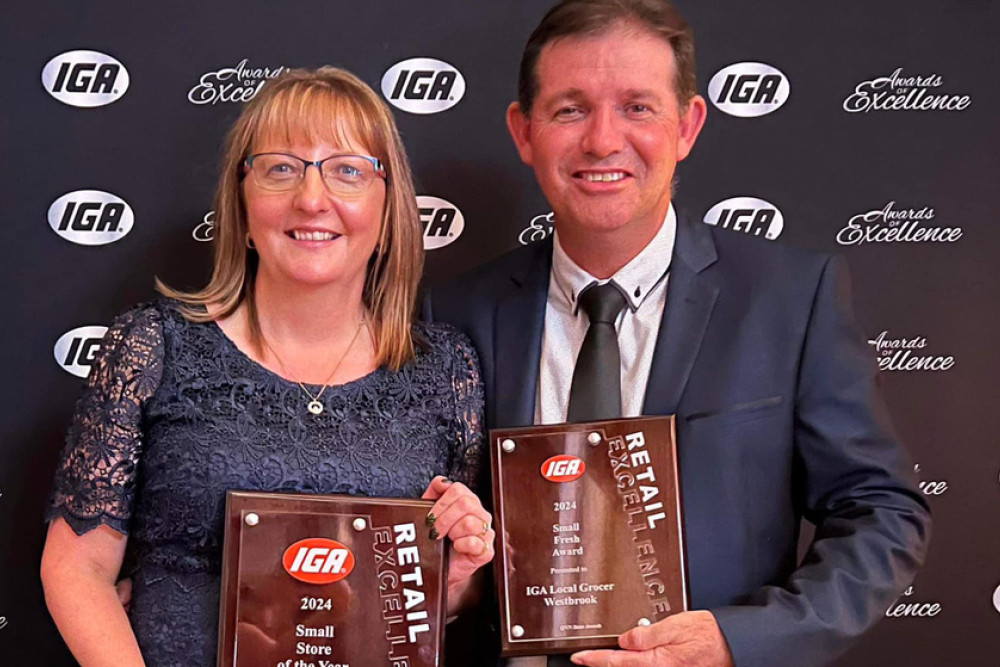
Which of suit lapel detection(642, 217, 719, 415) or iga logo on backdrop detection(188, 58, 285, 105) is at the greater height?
iga logo on backdrop detection(188, 58, 285, 105)

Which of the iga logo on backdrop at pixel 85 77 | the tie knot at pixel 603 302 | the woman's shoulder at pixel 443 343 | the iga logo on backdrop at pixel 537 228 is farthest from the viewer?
the iga logo on backdrop at pixel 537 228

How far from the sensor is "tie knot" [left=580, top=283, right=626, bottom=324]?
2.28 meters

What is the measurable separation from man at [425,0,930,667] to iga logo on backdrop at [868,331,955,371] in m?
0.65

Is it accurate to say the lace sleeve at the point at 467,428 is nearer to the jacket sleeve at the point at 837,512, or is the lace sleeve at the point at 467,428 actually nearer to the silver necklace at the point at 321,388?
the silver necklace at the point at 321,388

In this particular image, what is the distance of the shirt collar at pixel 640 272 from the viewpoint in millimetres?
2336

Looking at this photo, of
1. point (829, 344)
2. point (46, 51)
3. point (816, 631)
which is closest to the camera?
point (816, 631)

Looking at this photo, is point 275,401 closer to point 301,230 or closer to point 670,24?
point 301,230

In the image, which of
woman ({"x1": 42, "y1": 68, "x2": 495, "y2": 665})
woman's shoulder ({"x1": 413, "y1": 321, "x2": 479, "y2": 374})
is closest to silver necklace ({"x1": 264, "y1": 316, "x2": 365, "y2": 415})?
woman ({"x1": 42, "y1": 68, "x2": 495, "y2": 665})

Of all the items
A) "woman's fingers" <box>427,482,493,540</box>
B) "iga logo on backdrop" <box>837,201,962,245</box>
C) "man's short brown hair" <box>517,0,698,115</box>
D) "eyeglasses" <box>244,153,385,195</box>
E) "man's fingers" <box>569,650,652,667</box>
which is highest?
"man's short brown hair" <box>517,0,698,115</box>

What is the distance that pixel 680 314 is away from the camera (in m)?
2.27

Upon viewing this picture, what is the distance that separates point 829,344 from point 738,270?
257 millimetres

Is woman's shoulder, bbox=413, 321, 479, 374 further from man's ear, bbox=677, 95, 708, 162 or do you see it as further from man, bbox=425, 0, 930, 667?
man's ear, bbox=677, 95, 708, 162

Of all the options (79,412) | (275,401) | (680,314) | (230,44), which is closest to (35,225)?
(230,44)

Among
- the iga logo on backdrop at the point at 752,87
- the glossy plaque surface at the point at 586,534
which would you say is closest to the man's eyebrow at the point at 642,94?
the iga logo on backdrop at the point at 752,87
